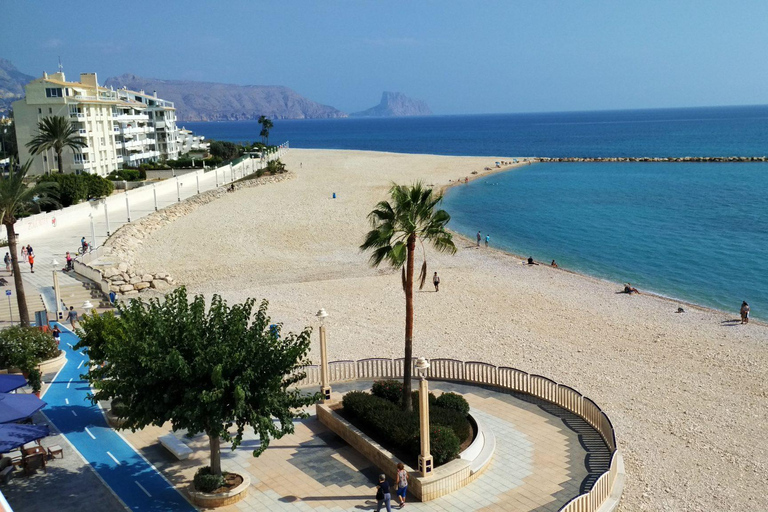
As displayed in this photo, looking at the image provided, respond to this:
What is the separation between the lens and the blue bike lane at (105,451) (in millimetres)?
13031

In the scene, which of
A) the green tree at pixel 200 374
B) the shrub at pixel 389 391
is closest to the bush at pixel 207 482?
the green tree at pixel 200 374

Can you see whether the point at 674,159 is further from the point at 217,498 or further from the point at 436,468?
the point at 217,498

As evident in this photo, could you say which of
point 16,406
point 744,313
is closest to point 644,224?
point 744,313

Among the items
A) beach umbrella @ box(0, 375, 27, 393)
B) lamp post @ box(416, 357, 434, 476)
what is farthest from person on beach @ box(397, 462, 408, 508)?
beach umbrella @ box(0, 375, 27, 393)

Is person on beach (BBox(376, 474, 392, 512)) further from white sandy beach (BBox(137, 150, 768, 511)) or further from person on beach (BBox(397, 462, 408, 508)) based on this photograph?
white sandy beach (BBox(137, 150, 768, 511))

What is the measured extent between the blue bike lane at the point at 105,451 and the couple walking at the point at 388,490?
3.55 meters

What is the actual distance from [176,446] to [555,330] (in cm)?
1695

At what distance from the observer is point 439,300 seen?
104 feet

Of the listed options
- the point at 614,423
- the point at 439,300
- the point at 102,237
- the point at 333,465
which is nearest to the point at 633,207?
the point at 439,300

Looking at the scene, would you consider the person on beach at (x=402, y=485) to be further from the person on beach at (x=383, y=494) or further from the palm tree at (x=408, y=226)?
the palm tree at (x=408, y=226)

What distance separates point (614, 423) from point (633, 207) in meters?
52.7

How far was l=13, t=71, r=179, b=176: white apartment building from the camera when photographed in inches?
2793

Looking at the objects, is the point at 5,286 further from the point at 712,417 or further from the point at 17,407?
the point at 712,417

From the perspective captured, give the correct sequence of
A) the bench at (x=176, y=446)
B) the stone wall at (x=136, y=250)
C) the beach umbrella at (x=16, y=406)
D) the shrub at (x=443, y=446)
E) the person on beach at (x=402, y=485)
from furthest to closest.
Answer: the stone wall at (x=136, y=250) < the bench at (x=176, y=446) < the beach umbrella at (x=16, y=406) < the shrub at (x=443, y=446) < the person on beach at (x=402, y=485)
